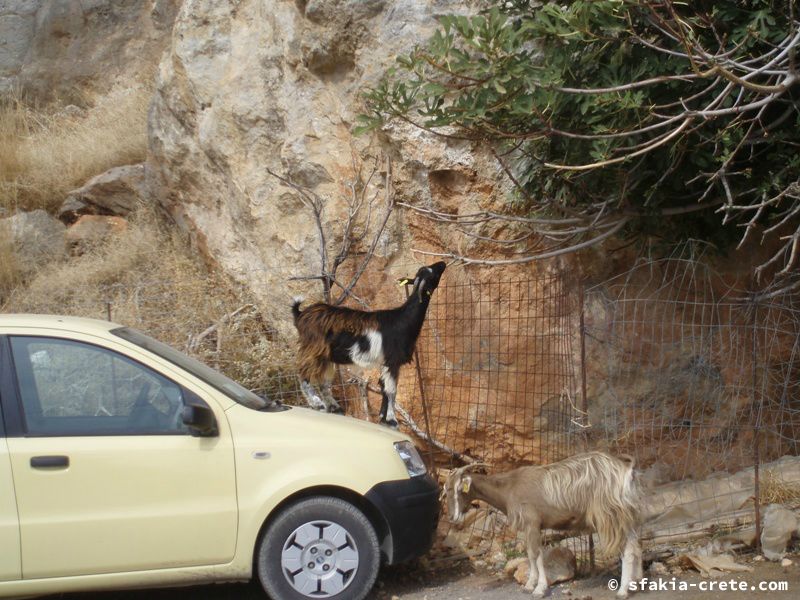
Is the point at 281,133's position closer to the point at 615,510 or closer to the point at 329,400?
the point at 329,400

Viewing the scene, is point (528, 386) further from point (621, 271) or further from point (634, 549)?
point (634, 549)

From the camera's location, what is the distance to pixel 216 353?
824cm

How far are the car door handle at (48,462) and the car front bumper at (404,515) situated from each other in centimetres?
171

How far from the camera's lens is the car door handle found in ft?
15.3

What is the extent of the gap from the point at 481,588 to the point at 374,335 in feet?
7.06

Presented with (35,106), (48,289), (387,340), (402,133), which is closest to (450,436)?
(387,340)

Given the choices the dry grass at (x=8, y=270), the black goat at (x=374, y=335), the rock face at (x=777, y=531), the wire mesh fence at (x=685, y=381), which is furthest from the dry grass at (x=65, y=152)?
the rock face at (x=777, y=531)

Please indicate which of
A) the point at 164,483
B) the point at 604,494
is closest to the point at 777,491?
the point at 604,494

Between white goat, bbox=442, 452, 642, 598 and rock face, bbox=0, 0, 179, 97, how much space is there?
524 inches

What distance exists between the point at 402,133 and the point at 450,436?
280cm

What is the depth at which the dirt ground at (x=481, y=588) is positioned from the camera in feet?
17.4

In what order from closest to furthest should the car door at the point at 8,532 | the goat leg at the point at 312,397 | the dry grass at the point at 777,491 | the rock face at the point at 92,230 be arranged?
the car door at the point at 8,532 → the dry grass at the point at 777,491 → the goat leg at the point at 312,397 → the rock face at the point at 92,230

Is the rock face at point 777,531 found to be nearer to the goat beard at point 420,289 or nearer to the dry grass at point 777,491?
the dry grass at point 777,491

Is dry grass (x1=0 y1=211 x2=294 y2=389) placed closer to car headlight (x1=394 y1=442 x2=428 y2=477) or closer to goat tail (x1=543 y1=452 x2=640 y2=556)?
car headlight (x1=394 y1=442 x2=428 y2=477)
